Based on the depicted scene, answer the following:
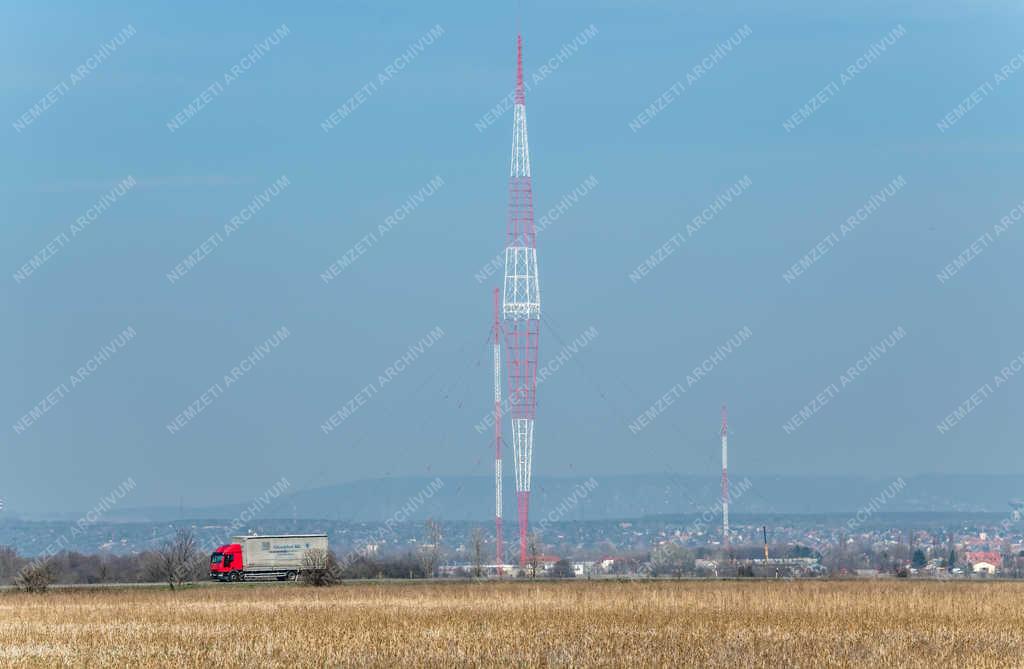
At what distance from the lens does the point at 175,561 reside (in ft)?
267

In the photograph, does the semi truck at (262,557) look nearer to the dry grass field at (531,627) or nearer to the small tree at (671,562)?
the small tree at (671,562)

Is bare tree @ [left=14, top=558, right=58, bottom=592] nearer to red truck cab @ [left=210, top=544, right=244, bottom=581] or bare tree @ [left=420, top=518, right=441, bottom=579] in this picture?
red truck cab @ [left=210, top=544, right=244, bottom=581]

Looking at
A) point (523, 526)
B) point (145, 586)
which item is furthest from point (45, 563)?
point (523, 526)

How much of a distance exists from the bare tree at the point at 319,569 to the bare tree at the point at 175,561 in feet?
20.3

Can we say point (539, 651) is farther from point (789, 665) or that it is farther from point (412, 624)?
point (412, 624)

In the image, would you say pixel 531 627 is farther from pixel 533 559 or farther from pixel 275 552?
pixel 275 552

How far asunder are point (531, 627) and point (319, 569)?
35.8m

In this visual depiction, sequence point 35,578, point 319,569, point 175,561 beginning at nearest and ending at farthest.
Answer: point 35,578 < point 319,569 < point 175,561

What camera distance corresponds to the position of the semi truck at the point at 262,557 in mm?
91875

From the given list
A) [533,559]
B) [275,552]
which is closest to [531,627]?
[533,559]

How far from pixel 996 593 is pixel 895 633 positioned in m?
21.9

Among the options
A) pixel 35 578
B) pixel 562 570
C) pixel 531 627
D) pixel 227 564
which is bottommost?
pixel 531 627

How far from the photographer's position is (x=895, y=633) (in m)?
43.7

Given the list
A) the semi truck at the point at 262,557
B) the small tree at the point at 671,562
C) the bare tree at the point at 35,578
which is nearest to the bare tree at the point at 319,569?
the semi truck at the point at 262,557
